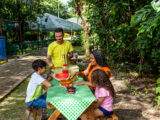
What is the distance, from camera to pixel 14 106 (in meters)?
4.65

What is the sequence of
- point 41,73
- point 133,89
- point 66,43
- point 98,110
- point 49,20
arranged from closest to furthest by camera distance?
point 98,110 < point 41,73 < point 66,43 < point 133,89 < point 49,20

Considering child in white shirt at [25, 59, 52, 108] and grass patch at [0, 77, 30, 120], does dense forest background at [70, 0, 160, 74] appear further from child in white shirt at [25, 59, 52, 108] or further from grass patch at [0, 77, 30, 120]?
grass patch at [0, 77, 30, 120]

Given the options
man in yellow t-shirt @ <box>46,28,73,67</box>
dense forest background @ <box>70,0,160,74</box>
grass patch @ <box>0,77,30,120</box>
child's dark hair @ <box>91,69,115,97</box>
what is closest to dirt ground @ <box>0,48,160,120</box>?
grass patch @ <box>0,77,30,120</box>

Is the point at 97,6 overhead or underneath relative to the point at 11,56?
overhead

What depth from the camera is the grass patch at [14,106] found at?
13.4ft

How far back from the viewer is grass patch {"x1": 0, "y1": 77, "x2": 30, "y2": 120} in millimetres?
4094

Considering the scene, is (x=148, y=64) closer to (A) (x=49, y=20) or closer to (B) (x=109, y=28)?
(B) (x=109, y=28)

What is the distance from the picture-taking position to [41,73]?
3262 millimetres

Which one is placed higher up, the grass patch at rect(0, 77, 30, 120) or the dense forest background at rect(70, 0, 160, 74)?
the dense forest background at rect(70, 0, 160, 74)

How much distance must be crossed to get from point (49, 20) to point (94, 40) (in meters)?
13.8

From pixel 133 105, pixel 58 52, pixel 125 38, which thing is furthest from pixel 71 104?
pixel 125 38

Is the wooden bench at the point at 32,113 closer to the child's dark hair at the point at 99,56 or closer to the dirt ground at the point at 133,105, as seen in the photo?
the child's dark hair at the point at 99,56

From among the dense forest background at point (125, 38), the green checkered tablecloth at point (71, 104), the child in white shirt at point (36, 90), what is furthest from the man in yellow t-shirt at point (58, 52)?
the dense forest background at point (125, 38)

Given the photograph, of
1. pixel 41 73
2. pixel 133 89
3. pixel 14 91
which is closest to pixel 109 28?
pixel 133 89
